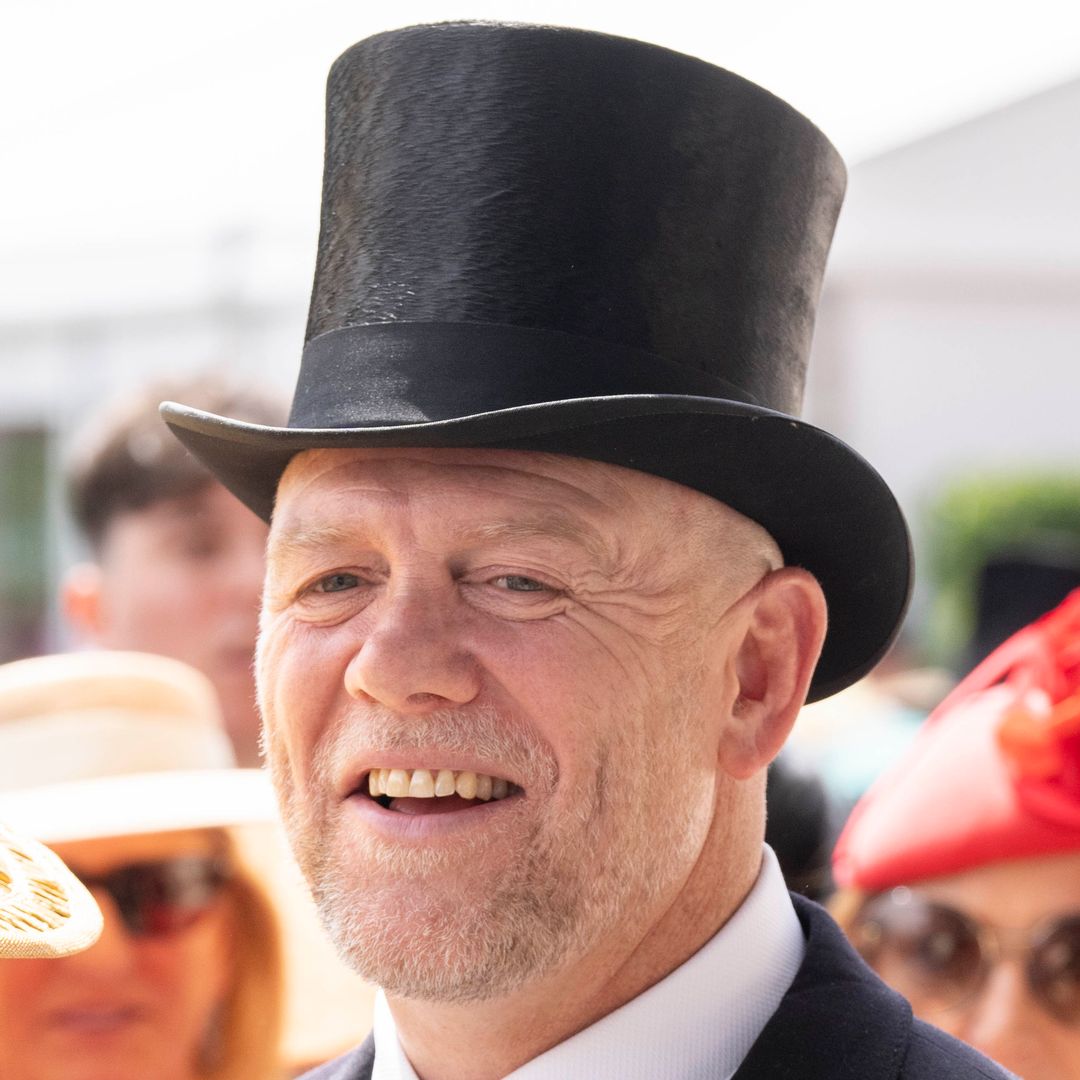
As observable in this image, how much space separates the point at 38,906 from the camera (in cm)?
207

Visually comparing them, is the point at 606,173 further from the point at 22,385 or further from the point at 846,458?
the point at 22,385

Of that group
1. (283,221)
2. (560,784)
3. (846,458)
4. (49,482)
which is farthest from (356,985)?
(49,482)

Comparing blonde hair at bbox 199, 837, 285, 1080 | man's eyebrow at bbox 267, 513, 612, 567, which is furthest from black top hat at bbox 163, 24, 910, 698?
blonde hair at bbox 199, 837, 285, 1080

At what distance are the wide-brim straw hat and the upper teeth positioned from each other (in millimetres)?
1441

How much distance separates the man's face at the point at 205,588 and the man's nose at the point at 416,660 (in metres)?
2.84

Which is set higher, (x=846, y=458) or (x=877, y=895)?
(x=846, y=458)

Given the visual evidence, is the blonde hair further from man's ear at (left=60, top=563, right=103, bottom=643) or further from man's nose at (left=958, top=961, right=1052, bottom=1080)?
man's ear at (left=60, top=563, right=103, bottom=643)

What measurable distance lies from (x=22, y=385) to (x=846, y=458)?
47.8 feet

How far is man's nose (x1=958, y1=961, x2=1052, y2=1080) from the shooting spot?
3.12 m

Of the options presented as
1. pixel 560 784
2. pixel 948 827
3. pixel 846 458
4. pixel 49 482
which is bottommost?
pixel 49 482

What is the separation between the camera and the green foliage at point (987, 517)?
58.8 ft

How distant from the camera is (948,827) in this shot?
3230 mm

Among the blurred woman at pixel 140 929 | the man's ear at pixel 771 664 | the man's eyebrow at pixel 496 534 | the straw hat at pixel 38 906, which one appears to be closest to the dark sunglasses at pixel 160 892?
the blurred woman at pixel 140 929

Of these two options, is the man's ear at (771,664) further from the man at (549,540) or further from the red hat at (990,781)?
the red hat at (990,781)
